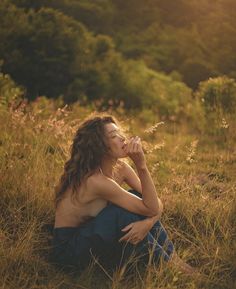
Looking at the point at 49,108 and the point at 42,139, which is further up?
the point at 42,139

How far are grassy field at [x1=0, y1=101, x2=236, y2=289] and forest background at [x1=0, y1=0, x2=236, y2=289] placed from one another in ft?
0.03

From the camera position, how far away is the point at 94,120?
150 inches

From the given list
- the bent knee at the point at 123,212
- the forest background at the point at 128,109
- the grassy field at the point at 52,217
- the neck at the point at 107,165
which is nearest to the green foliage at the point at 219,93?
the forest background at the point at 128,109

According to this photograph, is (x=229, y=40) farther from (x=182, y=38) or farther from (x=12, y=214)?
(x=12, y=214)

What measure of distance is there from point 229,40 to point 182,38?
1274mm

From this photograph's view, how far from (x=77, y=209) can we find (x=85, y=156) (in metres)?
0.33

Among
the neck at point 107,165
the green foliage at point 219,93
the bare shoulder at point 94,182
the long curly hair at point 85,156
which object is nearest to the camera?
the bare shoulder at point 94,182

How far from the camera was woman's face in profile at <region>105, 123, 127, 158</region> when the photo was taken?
3693 mm

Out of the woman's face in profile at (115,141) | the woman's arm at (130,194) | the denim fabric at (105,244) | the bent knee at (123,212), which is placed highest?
the woman's face in profile at (115,141)

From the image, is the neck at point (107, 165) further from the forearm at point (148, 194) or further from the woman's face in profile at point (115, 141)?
the forearm at point (148, 194)

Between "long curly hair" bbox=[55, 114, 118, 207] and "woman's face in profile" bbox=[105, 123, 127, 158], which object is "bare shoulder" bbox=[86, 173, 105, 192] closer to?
"long curly hair" bbox=[55, 114, 118, 207]

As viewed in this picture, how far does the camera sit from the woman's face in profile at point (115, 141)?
369 centimetres

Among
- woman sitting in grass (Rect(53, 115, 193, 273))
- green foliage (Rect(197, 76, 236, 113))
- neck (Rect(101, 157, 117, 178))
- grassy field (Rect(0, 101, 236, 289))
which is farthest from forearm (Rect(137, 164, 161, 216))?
green foliage (Rect(197, 76, 236, 113))

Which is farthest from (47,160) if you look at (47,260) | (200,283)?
(200,283)
